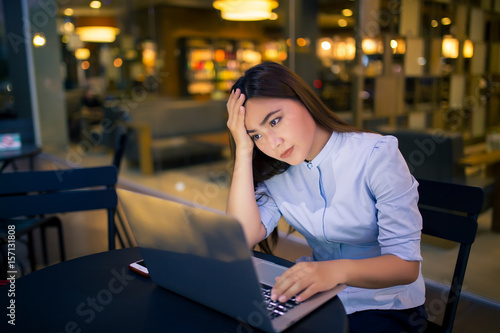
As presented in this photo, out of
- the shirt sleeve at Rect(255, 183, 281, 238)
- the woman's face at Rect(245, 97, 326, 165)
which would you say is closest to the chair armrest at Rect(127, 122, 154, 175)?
the shirt sleeve at Rect(255, 183, 281, 238)

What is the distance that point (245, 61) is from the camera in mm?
6633

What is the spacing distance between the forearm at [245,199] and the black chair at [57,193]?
0.70 metres

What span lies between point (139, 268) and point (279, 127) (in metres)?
0.51

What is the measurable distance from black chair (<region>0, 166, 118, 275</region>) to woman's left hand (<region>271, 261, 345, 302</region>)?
999mm

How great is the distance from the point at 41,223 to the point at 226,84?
4.25 metres

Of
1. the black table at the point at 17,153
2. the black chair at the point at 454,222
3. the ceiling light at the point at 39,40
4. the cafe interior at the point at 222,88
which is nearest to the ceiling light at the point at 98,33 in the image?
the cafe interior at the point at 222,88

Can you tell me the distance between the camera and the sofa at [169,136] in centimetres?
517

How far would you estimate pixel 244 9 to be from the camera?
168 inches

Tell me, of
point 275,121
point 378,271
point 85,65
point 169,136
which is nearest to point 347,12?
point 275,121

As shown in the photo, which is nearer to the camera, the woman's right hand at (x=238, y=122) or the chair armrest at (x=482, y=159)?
the woman's right hand at (x=238, y=122)

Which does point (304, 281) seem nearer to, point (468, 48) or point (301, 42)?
point (468, 48)

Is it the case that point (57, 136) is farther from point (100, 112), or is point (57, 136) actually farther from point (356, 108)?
point (356, 108)

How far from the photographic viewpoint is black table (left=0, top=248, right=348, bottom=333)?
32.9 inches

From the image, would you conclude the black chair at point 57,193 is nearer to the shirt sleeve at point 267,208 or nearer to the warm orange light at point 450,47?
the shirt sleeve at point 267,208
